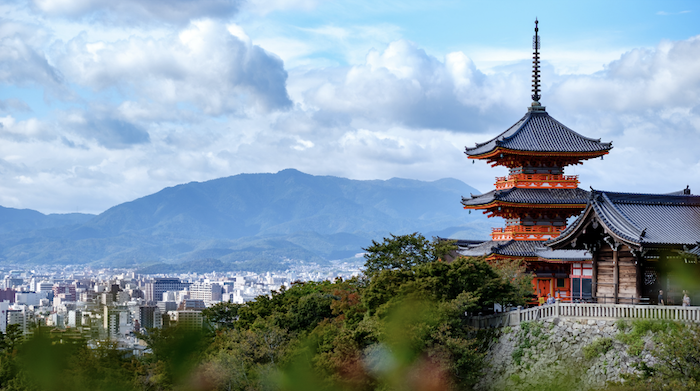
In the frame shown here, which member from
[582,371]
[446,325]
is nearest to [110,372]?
[446,325]

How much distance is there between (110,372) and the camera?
25.9 m

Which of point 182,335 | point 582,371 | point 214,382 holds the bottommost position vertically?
point 214,382

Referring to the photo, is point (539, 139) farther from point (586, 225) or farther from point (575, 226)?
point (586, 225)

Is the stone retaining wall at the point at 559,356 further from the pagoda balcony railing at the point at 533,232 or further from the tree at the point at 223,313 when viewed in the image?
the tree at the point at 223,313

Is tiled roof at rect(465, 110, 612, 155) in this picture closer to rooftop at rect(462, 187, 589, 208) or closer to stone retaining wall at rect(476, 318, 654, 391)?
rooftop at rect(462, 187, 589, 208)

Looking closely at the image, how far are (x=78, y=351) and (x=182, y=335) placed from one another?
13.4 metres

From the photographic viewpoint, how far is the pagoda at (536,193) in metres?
32.7

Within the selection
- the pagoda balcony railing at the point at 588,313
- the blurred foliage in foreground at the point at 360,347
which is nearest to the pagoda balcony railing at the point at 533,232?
the blurred foliage in foreground at the point at 360,347

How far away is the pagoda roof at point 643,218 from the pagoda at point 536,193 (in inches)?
302

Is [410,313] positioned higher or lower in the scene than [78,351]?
higher

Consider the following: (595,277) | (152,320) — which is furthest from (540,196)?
(152,320)

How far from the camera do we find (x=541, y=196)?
33438mm

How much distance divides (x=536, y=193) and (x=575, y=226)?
9.94m

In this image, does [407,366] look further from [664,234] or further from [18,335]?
[18,335]
